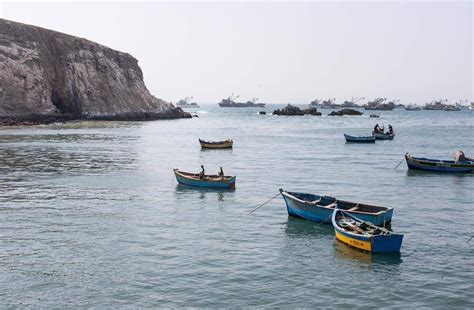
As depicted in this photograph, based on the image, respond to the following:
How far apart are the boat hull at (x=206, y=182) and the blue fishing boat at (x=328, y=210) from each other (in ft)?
30.0

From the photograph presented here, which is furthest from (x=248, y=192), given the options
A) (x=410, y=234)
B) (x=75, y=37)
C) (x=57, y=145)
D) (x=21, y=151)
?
(x=75, y=37)

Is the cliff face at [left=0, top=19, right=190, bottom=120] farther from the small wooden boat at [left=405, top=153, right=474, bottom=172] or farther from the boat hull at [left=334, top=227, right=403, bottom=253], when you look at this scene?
the boat hull at [left=334, top=227, right=403, bottom=253]

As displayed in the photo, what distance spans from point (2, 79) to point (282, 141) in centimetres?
6344

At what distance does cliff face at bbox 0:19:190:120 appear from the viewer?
113 meters

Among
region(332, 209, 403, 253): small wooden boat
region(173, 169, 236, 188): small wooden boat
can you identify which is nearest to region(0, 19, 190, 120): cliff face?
region(173, 169, 236, 188): small wooden boat

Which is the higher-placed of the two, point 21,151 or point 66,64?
point 66,64

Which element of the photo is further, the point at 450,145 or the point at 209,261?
the point at 450,145

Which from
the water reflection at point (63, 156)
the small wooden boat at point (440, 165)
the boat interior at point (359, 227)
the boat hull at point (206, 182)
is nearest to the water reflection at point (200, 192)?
the boat hull at point (206, 182)

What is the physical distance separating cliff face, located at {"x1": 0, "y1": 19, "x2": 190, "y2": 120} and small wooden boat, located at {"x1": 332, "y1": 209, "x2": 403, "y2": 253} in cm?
10016

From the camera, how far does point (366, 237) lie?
23.4 metres

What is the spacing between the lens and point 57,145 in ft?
240

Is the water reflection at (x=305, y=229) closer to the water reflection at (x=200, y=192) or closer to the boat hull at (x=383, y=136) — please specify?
the water reflection at (x=200, y=192)

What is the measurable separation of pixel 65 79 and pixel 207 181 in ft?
332

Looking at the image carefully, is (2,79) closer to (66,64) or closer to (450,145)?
(66,64)
